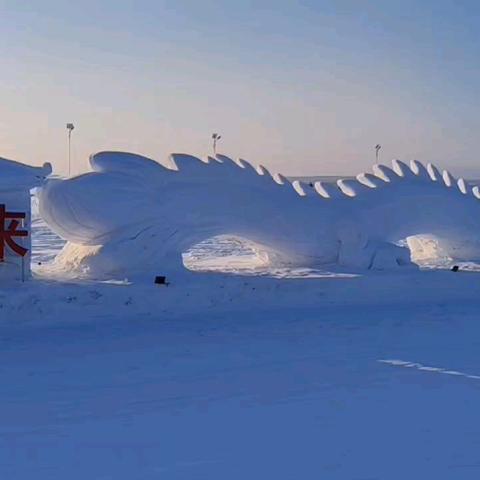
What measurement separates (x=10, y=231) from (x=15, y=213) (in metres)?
0.21

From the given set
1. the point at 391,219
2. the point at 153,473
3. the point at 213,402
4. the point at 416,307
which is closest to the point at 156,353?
the point at 213,402

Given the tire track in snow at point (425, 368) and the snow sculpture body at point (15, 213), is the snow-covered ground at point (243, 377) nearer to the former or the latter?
the tire track in snow at point (425, 368)

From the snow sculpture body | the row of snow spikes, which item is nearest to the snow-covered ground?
the snow sculpture body

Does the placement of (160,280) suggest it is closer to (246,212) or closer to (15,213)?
(246,212)

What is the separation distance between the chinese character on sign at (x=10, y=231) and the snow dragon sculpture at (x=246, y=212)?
0.45m

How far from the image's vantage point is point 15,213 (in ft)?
25.7

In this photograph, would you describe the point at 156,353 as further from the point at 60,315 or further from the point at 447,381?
the point at 447,381

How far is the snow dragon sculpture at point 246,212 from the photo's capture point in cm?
844

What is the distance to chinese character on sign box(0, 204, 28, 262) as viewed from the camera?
779cm

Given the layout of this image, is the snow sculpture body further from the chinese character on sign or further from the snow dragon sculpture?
the snow dragon sculpture

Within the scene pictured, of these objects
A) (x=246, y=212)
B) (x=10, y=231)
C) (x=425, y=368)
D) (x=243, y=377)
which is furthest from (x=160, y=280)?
(x=425, y=368)

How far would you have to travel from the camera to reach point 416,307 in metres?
8.91

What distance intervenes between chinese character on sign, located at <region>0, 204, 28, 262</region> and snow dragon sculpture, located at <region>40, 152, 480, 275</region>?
1.48ft

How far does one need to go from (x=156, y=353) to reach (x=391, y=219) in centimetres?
455
